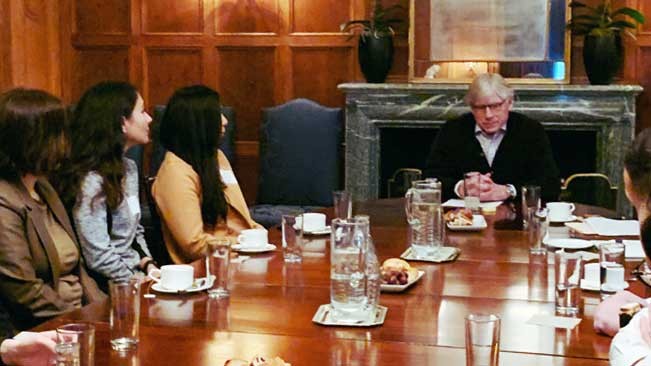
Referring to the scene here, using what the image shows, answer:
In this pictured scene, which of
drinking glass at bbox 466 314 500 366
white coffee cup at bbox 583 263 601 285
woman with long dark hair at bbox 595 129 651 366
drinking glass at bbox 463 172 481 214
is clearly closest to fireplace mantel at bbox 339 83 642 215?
drinking glass at bbox 463 172 481 214

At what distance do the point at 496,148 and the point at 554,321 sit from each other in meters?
2.44

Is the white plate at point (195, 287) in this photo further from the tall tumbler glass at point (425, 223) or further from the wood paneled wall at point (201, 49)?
the wood paneled wall at point (201, 49)

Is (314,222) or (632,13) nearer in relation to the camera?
(314,222)

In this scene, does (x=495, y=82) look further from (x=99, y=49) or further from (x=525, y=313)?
(x=99, y=49)

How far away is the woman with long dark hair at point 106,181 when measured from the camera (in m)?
3.08

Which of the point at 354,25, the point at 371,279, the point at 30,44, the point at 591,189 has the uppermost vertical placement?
the point at 354,25

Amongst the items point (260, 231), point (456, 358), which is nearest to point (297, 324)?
point (456, 358)

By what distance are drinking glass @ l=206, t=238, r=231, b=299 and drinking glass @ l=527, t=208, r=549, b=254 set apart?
3.25 ft

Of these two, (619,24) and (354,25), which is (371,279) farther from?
(354,25)

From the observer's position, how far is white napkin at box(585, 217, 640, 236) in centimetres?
320

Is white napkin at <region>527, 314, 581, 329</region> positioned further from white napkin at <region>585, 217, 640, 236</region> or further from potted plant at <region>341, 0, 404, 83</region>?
potted plant at <region>341, 0, 404, 83</region>

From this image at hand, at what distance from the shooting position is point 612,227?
3.29m

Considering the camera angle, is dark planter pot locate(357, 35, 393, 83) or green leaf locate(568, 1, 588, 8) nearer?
green leaf locate(568, 1, 588, 8)

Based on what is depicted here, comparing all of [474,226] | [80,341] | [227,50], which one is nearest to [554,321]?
[80,341]
